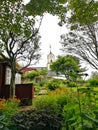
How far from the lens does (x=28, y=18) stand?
48.7 feet

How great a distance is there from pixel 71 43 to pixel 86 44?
6.83ft

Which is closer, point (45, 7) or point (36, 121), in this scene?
point (36, 121)

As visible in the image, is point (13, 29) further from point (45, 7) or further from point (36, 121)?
point (36, 121)

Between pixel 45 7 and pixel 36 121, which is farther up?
pixel 45 7

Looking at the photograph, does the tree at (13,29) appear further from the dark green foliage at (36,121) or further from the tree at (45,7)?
the dark green foliage at (36,121)

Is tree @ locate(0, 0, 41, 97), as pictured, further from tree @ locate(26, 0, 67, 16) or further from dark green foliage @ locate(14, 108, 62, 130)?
dark green foliage @ locate(14, 108, 62, 130)

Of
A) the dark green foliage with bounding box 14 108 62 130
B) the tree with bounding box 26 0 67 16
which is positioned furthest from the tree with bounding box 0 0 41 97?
the dark green foliage with bounding box 14 108 62 130

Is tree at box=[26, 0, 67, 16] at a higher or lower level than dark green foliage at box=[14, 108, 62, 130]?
higher

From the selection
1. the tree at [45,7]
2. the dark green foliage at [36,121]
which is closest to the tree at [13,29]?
the tree at [45,7]

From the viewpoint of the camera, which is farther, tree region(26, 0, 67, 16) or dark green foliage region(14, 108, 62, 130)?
tree region(26, 0, 67, 16)

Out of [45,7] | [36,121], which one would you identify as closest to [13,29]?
[45,7]

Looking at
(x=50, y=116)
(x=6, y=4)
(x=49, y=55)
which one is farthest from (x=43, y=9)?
(x=49, y=55)

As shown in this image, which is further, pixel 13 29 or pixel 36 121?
pixel 13 29

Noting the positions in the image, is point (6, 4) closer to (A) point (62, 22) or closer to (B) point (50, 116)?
(A) point (62, 22)
